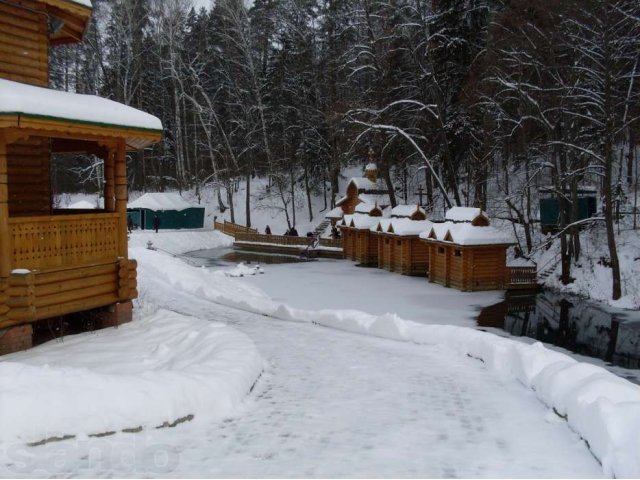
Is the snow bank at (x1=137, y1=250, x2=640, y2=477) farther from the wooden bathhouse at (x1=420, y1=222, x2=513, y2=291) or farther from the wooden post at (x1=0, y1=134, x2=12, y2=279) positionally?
the wooden bathhouse at (x1=420, y1=222, x2=513, y2=291)

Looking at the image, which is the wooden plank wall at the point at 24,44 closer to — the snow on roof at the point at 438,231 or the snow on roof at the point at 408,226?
the snow on roof at the point at 438,231

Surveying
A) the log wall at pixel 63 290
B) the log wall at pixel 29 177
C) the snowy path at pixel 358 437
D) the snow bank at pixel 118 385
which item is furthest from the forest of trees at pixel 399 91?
the log wall at pixel 29 177

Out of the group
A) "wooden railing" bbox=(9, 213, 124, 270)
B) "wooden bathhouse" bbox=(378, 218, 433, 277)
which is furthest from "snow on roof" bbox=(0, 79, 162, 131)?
"wooden bathhouse" bbox=(378, 218, 433, 277)

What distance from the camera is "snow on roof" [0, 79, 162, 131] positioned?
337 inches

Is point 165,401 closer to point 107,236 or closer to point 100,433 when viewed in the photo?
point 100,433

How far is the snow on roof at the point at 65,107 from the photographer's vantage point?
8555 mm

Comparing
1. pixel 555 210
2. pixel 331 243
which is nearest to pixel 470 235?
pixel 555 210

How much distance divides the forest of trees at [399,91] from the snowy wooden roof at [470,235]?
2737 millimetres

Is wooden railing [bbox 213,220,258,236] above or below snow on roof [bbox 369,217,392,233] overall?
below

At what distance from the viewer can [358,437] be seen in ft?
19.9

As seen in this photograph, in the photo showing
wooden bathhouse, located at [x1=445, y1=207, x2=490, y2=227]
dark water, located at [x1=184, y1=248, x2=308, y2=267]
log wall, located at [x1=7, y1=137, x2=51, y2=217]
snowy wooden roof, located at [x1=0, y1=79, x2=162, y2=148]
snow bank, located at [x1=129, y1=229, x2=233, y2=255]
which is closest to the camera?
snowy wooden roof, located at [x1=0, y1=79, x2=162, y2=148]

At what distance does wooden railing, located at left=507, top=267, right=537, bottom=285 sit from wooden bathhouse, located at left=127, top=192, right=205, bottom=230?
27833 millimetres

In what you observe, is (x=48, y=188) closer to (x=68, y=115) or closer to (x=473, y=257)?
(x=68, y=115)

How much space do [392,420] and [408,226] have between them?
21665mm
